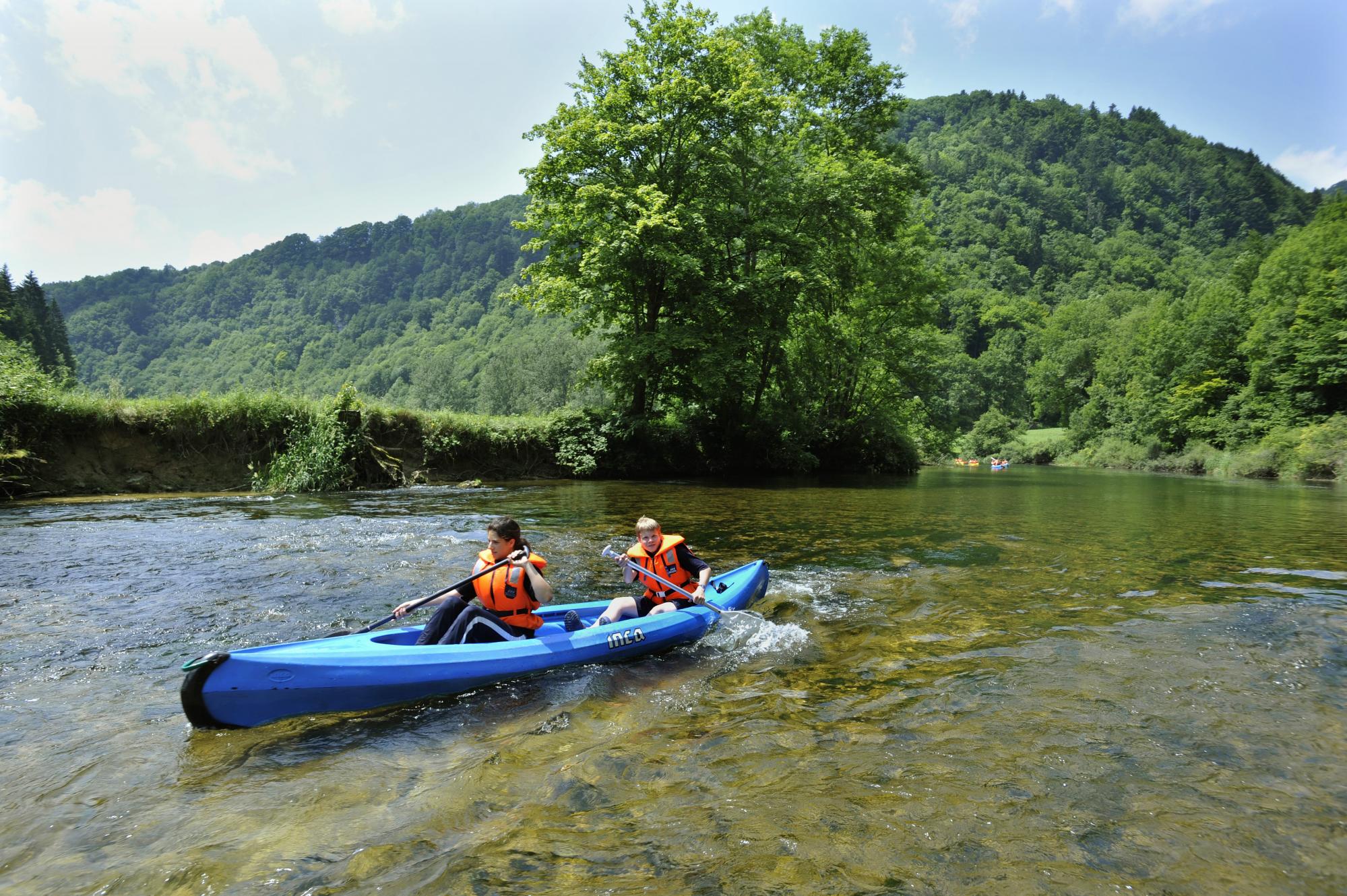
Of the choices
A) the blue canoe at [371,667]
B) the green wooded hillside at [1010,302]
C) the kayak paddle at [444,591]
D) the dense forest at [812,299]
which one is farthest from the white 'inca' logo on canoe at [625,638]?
the green wooded hillside at [1010,302]

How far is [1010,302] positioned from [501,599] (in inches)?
4010

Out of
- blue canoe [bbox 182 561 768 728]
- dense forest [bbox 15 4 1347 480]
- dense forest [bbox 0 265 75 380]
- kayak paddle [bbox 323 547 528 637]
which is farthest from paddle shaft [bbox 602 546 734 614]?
dense forest [bbox 0 265 75 380]

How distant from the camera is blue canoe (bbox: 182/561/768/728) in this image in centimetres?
429

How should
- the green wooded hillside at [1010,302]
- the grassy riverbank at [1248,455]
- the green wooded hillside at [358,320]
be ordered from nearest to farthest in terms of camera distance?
1. the grassy riverbank at [1248,455]
2. the green wooded hillside at [1010,302]
3. the green wooded hillside at [358,320]

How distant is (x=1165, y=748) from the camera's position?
4.12 m

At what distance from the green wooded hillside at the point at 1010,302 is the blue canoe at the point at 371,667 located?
24.0m

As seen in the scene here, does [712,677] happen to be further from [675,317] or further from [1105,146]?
[1105,146]

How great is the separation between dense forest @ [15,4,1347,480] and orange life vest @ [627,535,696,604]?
13.0 meters

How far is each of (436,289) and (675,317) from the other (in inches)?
4460

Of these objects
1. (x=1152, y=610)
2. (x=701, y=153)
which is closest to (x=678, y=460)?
(x=701, y=153)

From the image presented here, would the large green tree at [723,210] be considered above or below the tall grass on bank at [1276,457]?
above

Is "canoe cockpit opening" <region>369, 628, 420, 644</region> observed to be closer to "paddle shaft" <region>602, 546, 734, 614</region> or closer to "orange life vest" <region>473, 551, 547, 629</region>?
"orange life vest" <region>473, 551, 547, 629</region>

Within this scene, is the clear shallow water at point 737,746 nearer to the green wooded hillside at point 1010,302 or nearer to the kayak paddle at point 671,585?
the kayak paddle at point 671,585

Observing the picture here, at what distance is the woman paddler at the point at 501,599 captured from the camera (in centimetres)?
548
